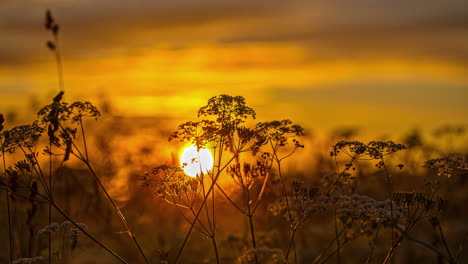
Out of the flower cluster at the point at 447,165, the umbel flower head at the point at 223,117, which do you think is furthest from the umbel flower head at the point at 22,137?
the flower cluster at the point at 447,165

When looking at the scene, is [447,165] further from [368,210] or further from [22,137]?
[22,137]

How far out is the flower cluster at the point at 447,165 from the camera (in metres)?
7.63

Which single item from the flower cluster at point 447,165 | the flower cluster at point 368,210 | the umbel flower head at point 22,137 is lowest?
the flower cluster at point 368,210

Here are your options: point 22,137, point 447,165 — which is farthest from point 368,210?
point 22,137

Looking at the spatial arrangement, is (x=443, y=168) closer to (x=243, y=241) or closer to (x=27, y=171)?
(x=243, y=241)

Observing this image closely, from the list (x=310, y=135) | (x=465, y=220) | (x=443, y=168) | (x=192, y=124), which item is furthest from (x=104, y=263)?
(x=465, y=220)

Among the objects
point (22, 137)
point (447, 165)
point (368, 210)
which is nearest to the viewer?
point (368, 210)

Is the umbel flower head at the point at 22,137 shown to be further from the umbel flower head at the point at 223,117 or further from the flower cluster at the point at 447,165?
the flower cluster at the point at 447,165

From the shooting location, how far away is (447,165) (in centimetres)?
770

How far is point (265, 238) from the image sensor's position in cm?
1149

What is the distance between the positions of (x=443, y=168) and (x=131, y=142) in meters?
9.56

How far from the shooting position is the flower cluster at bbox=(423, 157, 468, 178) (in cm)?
763

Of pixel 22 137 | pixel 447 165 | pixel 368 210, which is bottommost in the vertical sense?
pixel 368 210

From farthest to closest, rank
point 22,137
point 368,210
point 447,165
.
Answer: point 22,137 < point 447,165 < point 368,210
